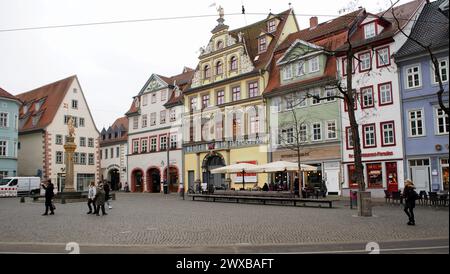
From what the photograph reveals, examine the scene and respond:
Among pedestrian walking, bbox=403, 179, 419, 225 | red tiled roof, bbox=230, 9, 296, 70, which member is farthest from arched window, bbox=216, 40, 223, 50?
pedestrian walking, bbox=403, 179, 419, 225

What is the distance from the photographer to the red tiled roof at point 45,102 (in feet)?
175

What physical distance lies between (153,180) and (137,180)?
3655 millimetres

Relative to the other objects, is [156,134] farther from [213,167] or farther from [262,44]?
[262,44]

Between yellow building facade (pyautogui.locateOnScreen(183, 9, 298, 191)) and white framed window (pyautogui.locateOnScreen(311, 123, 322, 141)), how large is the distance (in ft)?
17.2

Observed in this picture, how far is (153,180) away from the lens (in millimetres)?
54531

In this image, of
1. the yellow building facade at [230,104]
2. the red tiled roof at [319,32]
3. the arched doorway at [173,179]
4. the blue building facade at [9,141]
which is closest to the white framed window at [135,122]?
the arched doorway at [173,179]

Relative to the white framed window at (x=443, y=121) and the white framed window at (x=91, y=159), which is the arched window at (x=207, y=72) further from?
the white framed window at (x=443, y=121)

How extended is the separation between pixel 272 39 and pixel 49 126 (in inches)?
1199

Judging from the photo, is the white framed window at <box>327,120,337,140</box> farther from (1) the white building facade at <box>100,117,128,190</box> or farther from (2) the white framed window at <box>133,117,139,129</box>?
(1) the white building facade at <box>100,117,128,190</box>

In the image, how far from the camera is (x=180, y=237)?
10.8 metres

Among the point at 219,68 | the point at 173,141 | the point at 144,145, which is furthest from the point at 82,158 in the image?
the point at 219,68

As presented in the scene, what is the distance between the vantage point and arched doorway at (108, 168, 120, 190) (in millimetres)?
67062

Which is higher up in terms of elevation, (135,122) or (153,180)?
(135,122)
